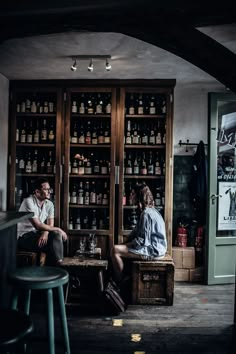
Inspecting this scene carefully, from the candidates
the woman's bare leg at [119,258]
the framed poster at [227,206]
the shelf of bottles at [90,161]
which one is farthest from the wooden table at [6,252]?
the framed poster at [227,206]

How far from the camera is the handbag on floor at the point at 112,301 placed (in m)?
4.10

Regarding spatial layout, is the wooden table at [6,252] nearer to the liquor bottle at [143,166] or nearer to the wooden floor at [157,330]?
the wooden floor at [157,330]

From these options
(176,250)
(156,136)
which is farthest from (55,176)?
(176,250)

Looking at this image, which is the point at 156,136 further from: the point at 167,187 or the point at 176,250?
the point at 176,250

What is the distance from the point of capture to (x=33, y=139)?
5.66 metres

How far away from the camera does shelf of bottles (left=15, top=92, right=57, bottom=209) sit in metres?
5.62

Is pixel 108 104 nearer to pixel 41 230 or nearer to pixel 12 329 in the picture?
pixel 41 230

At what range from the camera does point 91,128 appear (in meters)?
5.71

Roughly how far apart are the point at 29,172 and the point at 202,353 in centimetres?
328

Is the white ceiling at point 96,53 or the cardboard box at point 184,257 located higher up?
the white ceiling at point 96,53

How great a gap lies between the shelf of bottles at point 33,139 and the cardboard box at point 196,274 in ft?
6.68

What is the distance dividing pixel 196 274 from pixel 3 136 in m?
3.00

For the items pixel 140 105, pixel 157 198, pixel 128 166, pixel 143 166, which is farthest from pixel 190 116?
pixel 157 198

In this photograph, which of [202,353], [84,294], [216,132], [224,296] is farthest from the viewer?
[216,132]
